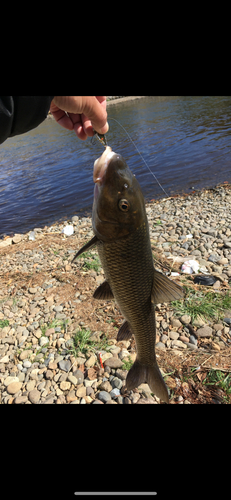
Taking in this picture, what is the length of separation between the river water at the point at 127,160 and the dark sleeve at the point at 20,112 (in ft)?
28.4

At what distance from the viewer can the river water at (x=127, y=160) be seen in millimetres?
11750

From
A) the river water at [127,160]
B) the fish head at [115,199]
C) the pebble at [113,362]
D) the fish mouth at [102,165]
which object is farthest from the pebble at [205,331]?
the river water at [127,160]

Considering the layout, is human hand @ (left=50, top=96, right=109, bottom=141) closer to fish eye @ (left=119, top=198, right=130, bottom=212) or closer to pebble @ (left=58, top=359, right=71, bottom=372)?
fish eye @ (left=119, top=198, right=130, bottom=212)

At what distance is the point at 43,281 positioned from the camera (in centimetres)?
589

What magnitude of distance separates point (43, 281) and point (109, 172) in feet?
14.3

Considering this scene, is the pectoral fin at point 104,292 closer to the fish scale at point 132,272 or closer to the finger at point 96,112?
the fish scale at point 132,272

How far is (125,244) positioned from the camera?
6.67 feet

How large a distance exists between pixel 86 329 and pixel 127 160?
13.1 m

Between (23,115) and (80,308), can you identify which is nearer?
(23,115)

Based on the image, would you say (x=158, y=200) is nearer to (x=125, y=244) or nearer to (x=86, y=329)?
(x=86, y=329)

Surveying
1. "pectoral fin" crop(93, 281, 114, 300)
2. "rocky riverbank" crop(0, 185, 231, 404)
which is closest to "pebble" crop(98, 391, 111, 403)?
"rocky riverbank" crop(0, 185, 231, 404)

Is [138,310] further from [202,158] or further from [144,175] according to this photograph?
[202,158]
